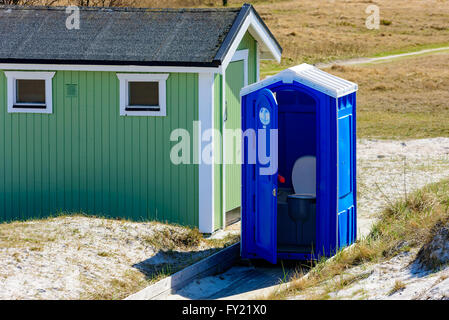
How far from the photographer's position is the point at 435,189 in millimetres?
12977

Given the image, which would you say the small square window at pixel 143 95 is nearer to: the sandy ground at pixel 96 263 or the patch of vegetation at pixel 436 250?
the sandy ground at pixel 96 263

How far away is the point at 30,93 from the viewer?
42.4 ft

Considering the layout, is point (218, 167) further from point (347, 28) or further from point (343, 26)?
point (343, 26)

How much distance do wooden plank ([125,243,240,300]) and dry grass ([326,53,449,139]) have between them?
10355 mm

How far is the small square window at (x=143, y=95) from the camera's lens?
41.4 feet

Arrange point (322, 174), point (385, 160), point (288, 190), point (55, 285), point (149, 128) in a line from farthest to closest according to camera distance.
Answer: point (385, 160), point (149, 128), point (288, 190), point (322, 174), point (55, 285)

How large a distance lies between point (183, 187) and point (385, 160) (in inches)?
251

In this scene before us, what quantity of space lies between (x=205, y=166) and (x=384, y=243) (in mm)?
2956

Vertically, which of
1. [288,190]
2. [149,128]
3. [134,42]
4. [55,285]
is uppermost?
[134,42]

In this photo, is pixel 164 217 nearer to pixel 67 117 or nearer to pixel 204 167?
pixel 204 167

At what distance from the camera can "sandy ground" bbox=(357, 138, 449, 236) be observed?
555 inches

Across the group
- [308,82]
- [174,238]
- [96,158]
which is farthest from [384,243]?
[96,158]

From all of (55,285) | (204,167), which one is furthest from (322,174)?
(55,285)

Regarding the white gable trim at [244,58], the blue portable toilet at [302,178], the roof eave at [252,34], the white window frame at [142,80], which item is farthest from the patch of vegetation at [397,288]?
the white gable trim at [244,58]
